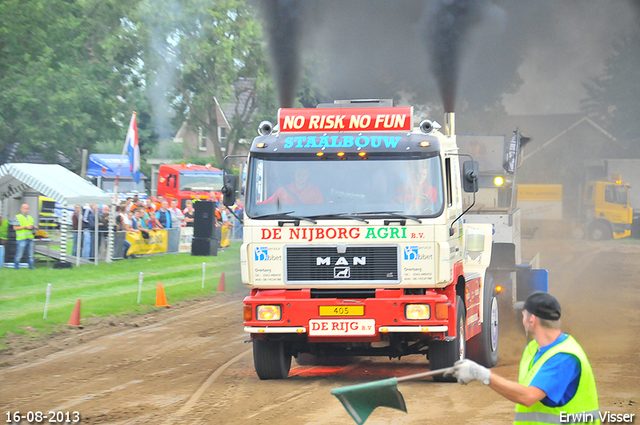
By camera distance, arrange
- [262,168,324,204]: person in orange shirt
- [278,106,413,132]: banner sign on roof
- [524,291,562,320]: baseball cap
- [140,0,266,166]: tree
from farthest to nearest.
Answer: [140,0,266,166]: tree
[278,106,413,132]: banner sign on roof
[262,168,324,204]: person in orange shirt
[524,291,562,320]: baseball cap

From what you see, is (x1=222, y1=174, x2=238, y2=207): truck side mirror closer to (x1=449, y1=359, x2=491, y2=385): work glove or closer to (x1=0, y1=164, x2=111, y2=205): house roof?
(x1=449, y1=359, x2=491, y2=385): work glove

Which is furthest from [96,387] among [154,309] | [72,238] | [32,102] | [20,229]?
[32,102]

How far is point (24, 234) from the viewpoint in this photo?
2048 cm

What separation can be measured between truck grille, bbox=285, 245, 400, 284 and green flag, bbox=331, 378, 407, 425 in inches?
169

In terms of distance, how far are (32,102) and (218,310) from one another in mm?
23705

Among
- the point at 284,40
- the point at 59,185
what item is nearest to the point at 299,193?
the point at 284,40

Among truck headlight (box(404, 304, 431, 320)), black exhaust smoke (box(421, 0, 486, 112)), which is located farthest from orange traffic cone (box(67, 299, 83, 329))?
black exhaust smoke (box(421, 0, 486, 112))

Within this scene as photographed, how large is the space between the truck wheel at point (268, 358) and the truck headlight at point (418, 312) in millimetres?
1751

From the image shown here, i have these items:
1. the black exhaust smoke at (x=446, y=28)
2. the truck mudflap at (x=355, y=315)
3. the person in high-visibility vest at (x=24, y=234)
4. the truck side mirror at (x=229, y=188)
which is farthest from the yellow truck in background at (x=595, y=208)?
the truck mudflap at (x=355, y=315)

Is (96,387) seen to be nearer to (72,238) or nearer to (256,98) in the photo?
(72,238)

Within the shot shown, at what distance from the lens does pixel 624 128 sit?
50.7m

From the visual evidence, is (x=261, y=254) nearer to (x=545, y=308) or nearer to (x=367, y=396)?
(x=367, y=396)

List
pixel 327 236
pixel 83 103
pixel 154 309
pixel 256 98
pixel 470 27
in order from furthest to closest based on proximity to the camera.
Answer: pixel 256 98 < pixel 83 103 < pixel 470 27 < pixel 154 309 < pixel 327 236

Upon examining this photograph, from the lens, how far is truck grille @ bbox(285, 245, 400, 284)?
877cm
